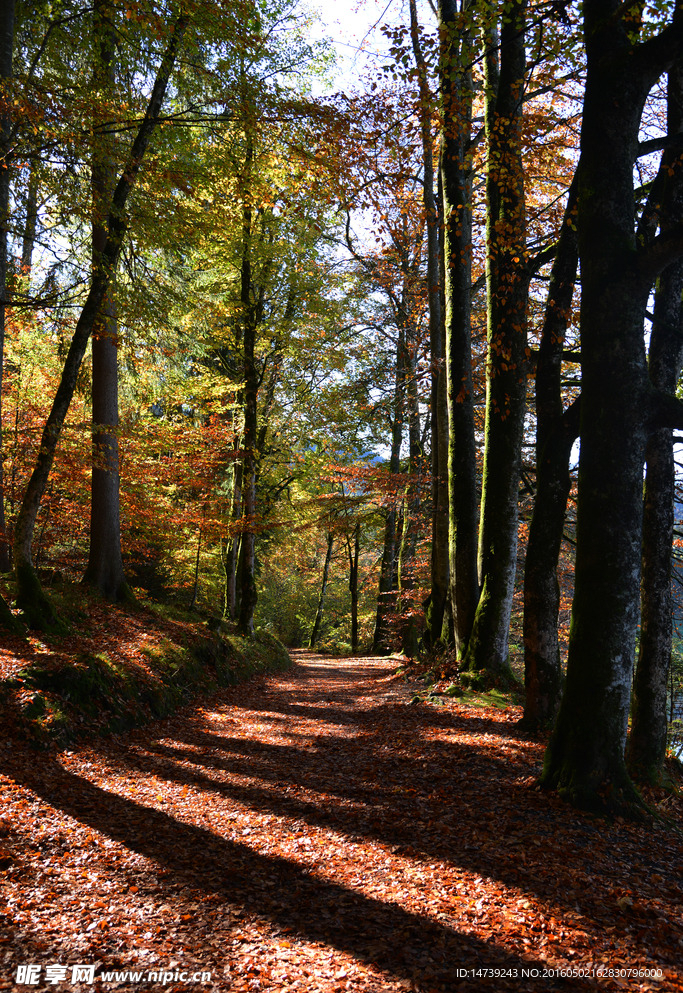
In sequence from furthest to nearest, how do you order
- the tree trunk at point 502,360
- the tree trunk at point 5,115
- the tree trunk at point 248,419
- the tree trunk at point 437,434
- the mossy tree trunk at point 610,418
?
1. the tree trunk at point 248,419
2. the tree trunk at point 437,434
3. the tree trunk at point 502,360
4. the tree trunk at point 5,115
5. the mossy tree trunk at point 610,418

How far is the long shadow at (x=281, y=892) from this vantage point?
2.96m

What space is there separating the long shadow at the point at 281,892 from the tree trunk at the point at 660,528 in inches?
120

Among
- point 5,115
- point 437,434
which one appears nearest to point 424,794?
point 437,434

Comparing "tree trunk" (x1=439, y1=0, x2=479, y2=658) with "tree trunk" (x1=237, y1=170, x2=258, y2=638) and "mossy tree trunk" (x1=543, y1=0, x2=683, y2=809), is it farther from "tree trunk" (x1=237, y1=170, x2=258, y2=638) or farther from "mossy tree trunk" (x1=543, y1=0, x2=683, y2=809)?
"tree trunk" (x1=237, y1=170, x2=258, y2=638)

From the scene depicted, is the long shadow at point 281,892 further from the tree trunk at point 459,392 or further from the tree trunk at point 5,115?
the tree trunk at point 5,115

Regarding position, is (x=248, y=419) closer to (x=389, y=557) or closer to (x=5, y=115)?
(x=5, y=115)

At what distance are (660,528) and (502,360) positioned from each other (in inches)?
126

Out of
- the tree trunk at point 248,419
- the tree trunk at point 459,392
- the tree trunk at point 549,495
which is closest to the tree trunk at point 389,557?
the tree trunk at point 248,419

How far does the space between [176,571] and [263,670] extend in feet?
14.8

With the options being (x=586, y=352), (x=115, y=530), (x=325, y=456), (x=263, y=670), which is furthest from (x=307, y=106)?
(x=263, y=670)

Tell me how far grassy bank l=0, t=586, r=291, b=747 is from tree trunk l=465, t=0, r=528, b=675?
494 centimetres

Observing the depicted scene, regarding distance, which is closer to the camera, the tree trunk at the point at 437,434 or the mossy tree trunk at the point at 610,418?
the mossy tree trunk at the point at 610,418

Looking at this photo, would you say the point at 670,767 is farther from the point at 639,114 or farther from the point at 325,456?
the point at 325,456

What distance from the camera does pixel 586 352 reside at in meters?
4.55
